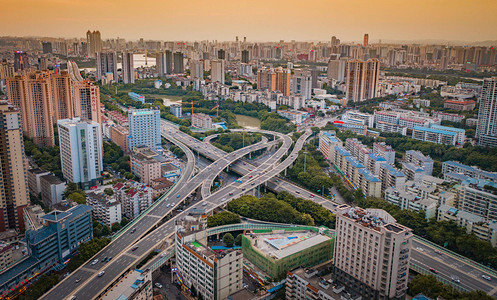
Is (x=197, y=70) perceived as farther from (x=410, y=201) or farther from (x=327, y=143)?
(x=410, y=201)

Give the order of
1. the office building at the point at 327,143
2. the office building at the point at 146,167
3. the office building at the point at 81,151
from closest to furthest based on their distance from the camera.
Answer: the office building at the point at 81,151, the office building at the point at 146,167, the office building at the point at 327,143

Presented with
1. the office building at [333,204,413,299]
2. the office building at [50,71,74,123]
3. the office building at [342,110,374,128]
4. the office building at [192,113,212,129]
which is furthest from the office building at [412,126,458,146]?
the office building at [50,71,74,123]

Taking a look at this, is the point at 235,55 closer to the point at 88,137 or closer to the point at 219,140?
the point at 219,140

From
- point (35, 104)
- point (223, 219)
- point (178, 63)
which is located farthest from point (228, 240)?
point (178, 63)

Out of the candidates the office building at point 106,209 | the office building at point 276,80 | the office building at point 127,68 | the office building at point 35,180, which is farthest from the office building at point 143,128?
the office building at point 127,68

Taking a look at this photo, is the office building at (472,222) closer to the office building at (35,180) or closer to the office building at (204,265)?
the office building at (204,265)

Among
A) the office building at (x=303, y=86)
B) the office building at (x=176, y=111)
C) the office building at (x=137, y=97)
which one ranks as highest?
the office building at (x=303, y=86)
